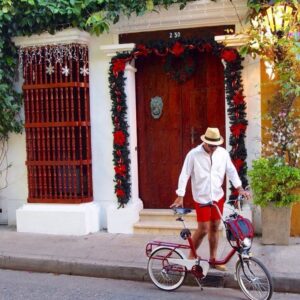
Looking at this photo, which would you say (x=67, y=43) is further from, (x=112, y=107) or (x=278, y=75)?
(x=278, y=75)

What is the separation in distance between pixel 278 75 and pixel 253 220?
220 cm

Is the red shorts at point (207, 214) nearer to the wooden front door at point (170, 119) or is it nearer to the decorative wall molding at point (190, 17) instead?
the wooden front door at point (170, 119)

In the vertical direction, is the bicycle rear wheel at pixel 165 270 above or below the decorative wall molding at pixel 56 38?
below

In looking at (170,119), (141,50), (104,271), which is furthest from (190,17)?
(104,271)

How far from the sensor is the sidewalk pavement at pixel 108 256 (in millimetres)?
5785

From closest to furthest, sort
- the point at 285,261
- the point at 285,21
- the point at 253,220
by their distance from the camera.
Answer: the point at 285,261, the point at 285,21, the point at 253,220

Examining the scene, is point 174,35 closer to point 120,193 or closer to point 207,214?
point 120,193

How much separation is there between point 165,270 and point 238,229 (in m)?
1.02

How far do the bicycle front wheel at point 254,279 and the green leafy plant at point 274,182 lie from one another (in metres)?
1.76

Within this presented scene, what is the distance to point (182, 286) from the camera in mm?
5832

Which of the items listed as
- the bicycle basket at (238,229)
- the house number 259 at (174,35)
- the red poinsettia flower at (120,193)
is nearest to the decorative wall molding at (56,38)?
the house number 259 at (174,35)

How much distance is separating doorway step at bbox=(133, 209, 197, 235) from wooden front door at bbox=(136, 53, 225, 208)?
12.0 inches

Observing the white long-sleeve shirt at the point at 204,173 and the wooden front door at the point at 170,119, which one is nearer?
the white long-sleeve shirt at the point at 204,173

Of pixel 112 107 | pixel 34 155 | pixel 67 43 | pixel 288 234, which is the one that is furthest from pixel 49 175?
pixel 288 234
